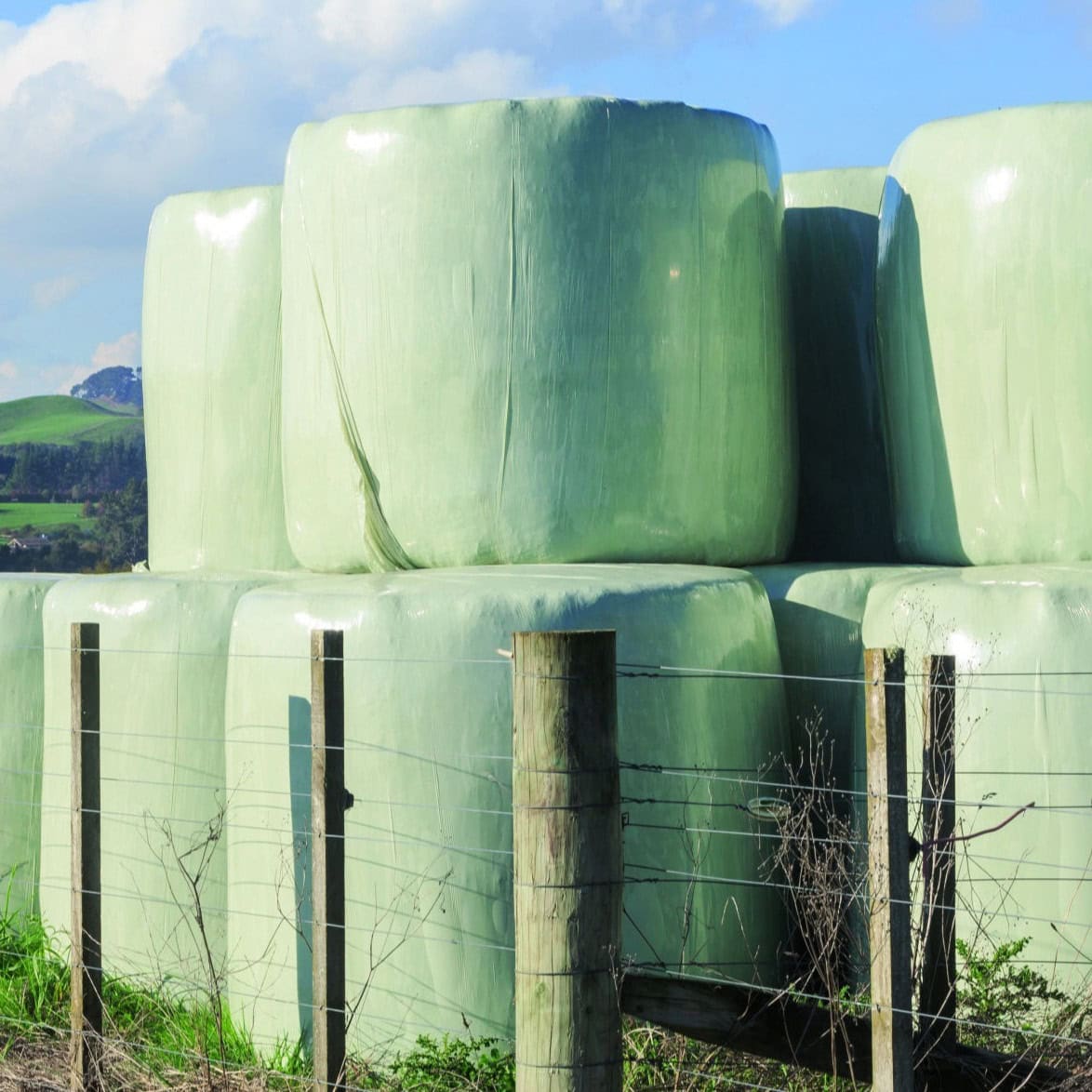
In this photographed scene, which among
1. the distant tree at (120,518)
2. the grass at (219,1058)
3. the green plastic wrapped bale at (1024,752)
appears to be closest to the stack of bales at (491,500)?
the grass at (219,1058)

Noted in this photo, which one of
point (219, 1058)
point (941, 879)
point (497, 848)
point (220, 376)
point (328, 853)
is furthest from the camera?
point (220, 376)

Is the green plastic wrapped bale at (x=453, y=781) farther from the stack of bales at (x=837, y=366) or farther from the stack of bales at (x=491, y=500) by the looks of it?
the stack of bales at (x=837, y=366)

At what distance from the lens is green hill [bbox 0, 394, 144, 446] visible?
55.1 meters

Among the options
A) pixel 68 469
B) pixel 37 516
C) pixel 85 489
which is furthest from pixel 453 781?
pixel 68 469

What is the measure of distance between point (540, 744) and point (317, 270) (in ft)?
8.34

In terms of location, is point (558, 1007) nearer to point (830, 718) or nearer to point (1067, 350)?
point (830, 718)

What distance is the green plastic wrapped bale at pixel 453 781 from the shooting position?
4.55 meters

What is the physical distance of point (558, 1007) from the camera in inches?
121

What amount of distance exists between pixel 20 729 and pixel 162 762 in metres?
1.08

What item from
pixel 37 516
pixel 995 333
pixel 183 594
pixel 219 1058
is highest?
pixel 37 516

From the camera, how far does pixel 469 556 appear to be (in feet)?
16.5

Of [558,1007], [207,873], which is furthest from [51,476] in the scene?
[558,1007]

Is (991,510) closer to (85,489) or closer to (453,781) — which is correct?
(453,781)

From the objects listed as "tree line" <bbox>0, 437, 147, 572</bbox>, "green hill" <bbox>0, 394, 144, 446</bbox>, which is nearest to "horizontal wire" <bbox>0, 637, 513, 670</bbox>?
"tree line" <bbox>0, 437, 147, 572</bbox>
